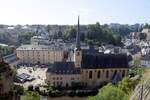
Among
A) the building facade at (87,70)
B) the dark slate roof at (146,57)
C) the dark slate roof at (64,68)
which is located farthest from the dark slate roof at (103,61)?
the dark slate roof at (146,57)

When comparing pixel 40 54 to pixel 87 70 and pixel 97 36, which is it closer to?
pixel 87 70

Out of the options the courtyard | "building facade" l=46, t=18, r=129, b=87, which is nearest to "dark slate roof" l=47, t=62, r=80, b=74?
"building facade" l=46, t=18, r=129, b=87

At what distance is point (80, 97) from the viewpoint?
41.2m

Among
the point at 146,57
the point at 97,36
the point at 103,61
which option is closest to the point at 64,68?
the point at 103,61

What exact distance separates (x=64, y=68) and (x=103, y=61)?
247 inches

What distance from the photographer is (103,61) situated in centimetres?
4888

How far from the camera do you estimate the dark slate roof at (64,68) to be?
4681cm

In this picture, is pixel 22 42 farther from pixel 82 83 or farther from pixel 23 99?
pixel 23 99

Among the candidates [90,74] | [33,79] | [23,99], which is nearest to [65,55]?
[33,79]

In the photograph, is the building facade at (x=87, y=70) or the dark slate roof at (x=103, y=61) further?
the dark slate roof at (x=103, y=61)

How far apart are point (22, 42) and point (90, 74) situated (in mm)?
59262

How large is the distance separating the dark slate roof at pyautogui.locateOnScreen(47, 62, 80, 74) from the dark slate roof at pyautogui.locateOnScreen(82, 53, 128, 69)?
1539mm

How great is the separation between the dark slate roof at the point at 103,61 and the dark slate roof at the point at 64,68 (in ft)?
5.05

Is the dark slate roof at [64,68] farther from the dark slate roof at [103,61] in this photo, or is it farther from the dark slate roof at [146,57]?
the dark slate roof at [146,57]
